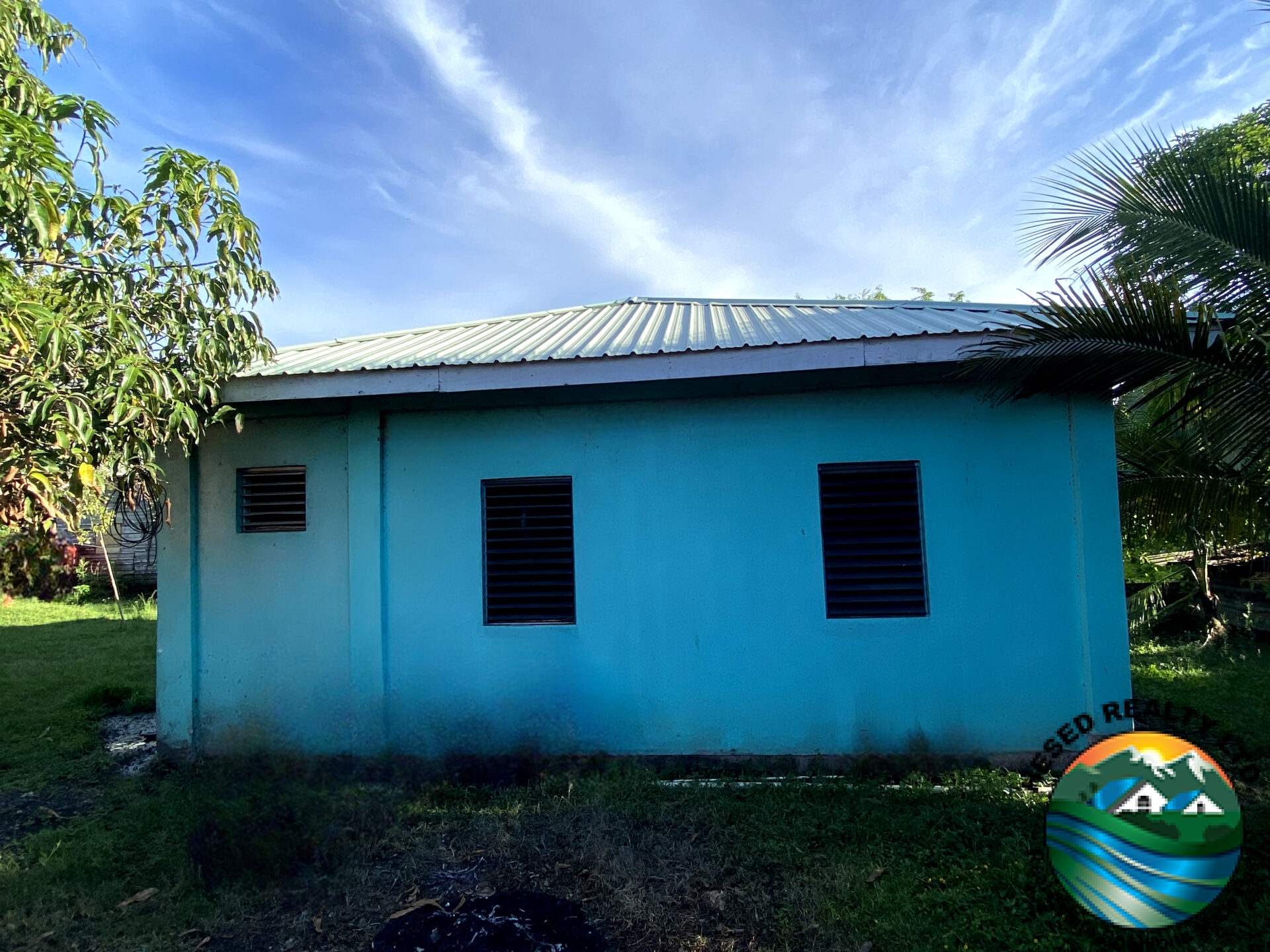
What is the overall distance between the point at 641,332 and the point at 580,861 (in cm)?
383

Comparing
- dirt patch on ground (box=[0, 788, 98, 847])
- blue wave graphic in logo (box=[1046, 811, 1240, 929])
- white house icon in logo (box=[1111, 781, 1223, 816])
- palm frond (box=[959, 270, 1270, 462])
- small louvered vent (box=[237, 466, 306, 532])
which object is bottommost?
dirt patch on ground (box=[0, 788, 98, 847])

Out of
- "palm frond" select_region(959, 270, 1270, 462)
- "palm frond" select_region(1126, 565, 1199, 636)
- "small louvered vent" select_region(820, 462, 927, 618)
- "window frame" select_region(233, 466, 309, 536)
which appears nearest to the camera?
"palm frond" select_region(959, 270, 1270, 462)

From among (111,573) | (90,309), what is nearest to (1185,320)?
(90,309)

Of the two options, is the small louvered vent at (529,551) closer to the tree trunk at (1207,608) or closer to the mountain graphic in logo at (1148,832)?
the mountain graphic in logo at (1148,832)

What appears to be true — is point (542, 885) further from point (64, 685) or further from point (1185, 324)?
point (64, 685)

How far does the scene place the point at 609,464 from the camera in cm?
501

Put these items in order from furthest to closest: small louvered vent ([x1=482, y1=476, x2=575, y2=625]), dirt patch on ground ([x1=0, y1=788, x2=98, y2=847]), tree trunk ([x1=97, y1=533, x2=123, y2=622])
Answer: tree trunk ([x1=97, y1=533, x2=123, y2=622]), small louvered vent ([x1=482, y1=476, x2=575, y2=625]), dirt patch on ground ([x1=0, y1=788, x2=98, y2=847])

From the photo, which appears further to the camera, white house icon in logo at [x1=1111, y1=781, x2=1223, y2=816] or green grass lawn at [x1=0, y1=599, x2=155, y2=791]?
green grass lawn at [x1=0, y1=599, x2=155, y2=791]

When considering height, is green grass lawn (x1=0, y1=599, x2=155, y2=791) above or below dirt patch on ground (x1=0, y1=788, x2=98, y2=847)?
above

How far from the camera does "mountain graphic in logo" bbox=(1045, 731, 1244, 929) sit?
2.85 m

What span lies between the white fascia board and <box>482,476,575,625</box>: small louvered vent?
0.83 meters

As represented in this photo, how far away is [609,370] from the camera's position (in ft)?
15.0

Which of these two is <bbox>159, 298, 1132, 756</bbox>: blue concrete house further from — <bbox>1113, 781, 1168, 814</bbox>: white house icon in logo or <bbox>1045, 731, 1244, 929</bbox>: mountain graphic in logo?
<bbox>1113, 781, 1168, 814</bbox>: white house icon in logo
